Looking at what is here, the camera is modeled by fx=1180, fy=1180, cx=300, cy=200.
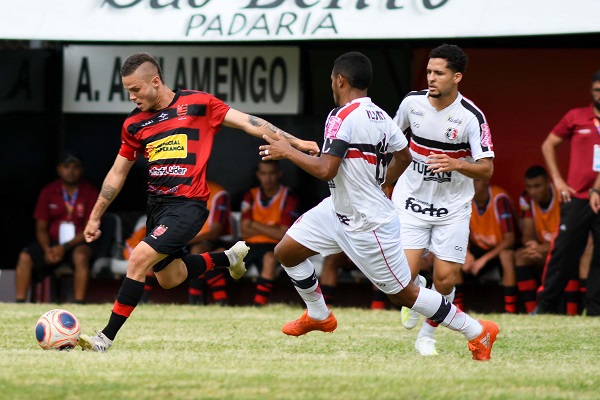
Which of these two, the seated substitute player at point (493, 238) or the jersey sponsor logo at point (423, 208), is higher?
the jersey sponsor logo at point (423, 208)

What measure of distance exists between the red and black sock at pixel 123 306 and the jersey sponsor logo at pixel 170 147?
0.80 m

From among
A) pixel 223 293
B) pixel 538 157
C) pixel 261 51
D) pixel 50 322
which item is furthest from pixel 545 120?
pixel 50 322

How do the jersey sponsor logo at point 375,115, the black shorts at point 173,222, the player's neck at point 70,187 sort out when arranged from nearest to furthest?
the jersey sponsor logo at point 375,115 → the black shorts at point 173,222 → the player's neck at point 70,187

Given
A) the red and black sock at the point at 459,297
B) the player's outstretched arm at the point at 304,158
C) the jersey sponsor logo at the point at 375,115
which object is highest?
the jersey sponsor logo at the point at 375,115

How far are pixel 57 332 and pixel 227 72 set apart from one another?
6.13 m

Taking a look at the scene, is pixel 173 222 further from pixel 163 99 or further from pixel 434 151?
pixel 434 151

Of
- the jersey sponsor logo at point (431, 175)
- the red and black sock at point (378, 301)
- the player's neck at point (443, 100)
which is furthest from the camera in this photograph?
the red and black sock at point (378, 301)

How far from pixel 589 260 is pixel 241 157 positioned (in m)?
3.98

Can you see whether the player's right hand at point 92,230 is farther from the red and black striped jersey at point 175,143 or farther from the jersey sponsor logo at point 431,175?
the jersey sponsor logo at point 431,175

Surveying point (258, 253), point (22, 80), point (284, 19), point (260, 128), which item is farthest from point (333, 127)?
point (22, 80)

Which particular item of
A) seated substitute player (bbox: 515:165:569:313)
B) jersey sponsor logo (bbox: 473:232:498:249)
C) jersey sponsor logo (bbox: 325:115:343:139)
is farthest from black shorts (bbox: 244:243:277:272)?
jersey sponsor logo (bbox: 325:115:343:139)

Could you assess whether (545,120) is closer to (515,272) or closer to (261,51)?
(515,272)

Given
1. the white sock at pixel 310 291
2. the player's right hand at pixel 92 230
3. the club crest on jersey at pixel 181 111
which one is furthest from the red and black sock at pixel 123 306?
the club crest on jersey at pixel 181 111

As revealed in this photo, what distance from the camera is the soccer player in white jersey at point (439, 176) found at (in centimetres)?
759
